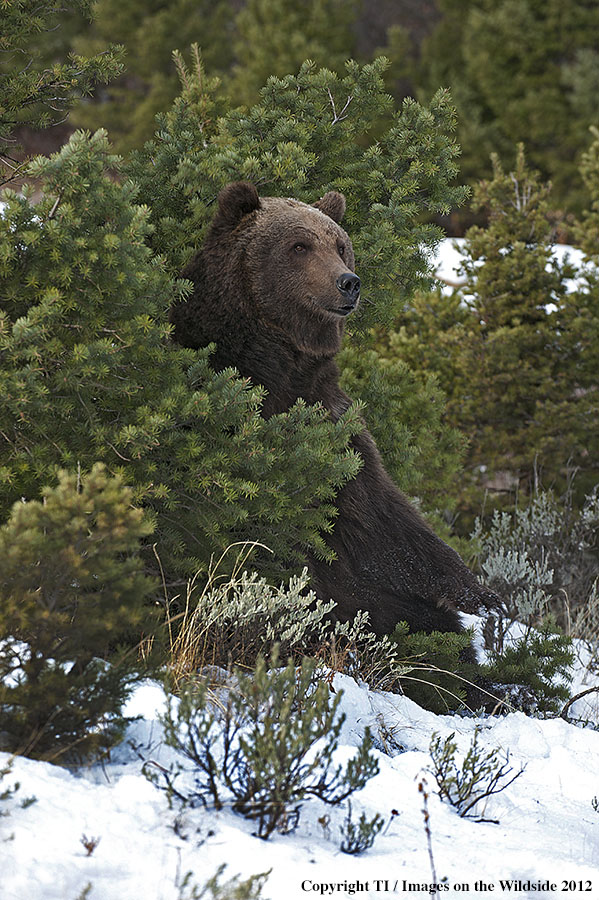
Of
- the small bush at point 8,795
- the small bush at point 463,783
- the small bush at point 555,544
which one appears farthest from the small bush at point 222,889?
the small bush at point 555,544

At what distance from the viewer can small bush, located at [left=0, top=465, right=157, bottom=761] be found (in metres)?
2.71

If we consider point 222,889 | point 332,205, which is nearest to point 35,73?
point 332,205

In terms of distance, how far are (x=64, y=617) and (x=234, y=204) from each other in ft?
9.08

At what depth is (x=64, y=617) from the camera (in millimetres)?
2740

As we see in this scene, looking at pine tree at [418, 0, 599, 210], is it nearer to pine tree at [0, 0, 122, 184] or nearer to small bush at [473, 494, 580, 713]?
small bush at [473, 494, 580, 713]

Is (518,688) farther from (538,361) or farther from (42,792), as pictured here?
(538,361)

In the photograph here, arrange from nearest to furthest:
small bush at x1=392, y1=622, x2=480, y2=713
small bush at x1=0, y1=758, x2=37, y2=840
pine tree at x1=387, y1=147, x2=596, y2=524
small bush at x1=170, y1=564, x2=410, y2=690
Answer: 1. small bush at x1=0, y1=758, x2=37, y2=840
2. small bush at x1=170, y1=564, x2=410, y2=690
3. small bush at x1=392, y1=622, x2=480, y2=713
4. pine tree at x1=387, y1=147, x2=596, y2=524

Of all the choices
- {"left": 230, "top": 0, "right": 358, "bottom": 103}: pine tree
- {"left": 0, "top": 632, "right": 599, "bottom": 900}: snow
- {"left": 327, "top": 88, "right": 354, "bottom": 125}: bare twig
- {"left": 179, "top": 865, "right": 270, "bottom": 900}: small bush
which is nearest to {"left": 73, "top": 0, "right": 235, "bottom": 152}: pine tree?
{"left": 230, "top": 0, "right": 358, "bottom": 103}: pine tree

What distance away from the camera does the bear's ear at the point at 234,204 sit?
4828 mm

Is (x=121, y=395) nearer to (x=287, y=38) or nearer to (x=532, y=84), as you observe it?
(x=287, y=38)

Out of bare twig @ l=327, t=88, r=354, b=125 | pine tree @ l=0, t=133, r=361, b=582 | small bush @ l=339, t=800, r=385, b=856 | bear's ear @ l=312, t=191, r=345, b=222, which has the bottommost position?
small bush @ l=339, t=800, r=385, b=856

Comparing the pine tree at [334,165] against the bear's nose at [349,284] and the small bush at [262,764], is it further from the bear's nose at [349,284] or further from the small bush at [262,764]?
the small bush at [262,764]

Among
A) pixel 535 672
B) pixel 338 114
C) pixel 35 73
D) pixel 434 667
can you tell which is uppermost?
pixel 35 73

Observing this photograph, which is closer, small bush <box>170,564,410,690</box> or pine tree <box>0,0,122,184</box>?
small bush <box>170,564,410,690</box>
